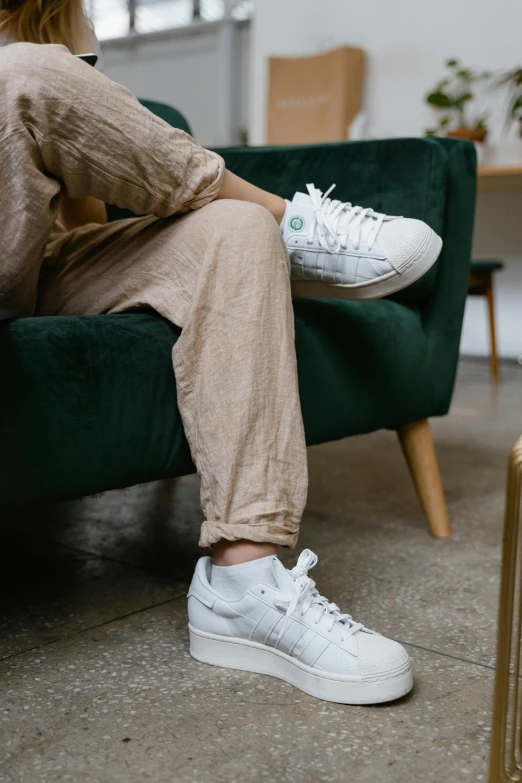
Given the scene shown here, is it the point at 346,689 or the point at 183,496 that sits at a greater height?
the point at 346,689

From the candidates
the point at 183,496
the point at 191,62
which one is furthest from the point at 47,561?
the point at 191,62

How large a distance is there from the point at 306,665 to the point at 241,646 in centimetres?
8

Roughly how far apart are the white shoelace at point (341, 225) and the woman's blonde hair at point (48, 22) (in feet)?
1.35

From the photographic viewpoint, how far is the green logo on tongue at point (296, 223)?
0.95m

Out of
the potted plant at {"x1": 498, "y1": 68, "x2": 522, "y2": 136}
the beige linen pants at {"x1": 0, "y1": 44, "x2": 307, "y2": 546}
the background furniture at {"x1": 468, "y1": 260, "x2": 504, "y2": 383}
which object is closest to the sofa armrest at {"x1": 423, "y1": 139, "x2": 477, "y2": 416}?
the beige linen pants at {"x1": 0, "y1": 44, "x2": 307, "y2": 546}

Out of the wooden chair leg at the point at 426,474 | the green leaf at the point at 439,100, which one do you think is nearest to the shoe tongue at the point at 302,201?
the wooden chair leg at the point at 426,474

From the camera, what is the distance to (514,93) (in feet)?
10.8

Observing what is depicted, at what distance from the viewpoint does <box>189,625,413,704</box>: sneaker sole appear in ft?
2.48

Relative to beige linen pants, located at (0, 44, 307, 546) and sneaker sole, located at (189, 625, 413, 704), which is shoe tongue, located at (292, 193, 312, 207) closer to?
beige linen pants, located at (0, 44, 307, 546)

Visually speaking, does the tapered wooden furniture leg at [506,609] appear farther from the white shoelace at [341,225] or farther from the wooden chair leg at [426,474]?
the wooden chair leg at [426,474]

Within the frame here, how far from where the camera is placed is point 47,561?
3.82 feet

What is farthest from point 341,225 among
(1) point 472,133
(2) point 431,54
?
(2) point 431,54

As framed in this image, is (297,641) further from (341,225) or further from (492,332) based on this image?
(492,332)

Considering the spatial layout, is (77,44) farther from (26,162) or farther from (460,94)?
(460,94)
